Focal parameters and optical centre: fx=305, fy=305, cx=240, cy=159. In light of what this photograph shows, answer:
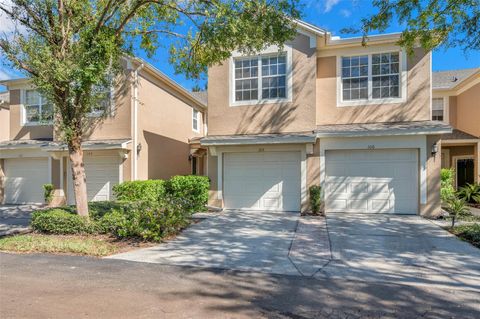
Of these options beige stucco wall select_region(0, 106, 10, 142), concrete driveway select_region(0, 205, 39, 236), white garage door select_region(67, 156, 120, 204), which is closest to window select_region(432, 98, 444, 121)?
white garage door select_region(67, 156, 120, 204)

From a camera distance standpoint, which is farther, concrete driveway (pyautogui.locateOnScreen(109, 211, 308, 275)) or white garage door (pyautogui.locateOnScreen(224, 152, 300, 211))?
white garage door (pyautogui.locateOnScreen(224, 152, 300, 211))

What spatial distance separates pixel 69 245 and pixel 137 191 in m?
5.01

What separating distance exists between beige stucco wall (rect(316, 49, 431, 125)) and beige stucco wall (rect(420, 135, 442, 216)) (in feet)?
4.29

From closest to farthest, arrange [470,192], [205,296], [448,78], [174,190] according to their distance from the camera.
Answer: [205,296]
[470,192]
[174,190]
[448,78]

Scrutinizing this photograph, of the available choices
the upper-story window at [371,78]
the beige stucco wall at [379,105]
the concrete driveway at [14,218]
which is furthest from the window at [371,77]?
the concrete driveway at [14,218]

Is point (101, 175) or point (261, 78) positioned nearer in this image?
point (261, 78)

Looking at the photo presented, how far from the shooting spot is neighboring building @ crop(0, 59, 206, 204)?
13367 millimetres

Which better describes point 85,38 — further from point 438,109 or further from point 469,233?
point 438,109

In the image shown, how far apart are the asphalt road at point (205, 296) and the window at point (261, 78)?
8.04 m

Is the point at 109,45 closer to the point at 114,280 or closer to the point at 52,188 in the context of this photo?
the point at 114,280

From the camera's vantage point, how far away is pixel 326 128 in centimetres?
1157

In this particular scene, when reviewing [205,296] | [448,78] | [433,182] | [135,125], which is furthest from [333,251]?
[448,78]

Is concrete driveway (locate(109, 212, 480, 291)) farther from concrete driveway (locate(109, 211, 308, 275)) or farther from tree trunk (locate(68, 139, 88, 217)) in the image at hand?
tree trunk (locate(68, 139, 88, 217))

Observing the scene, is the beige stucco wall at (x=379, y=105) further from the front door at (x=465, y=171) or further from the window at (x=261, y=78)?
the front door at (x=465, y=171)
